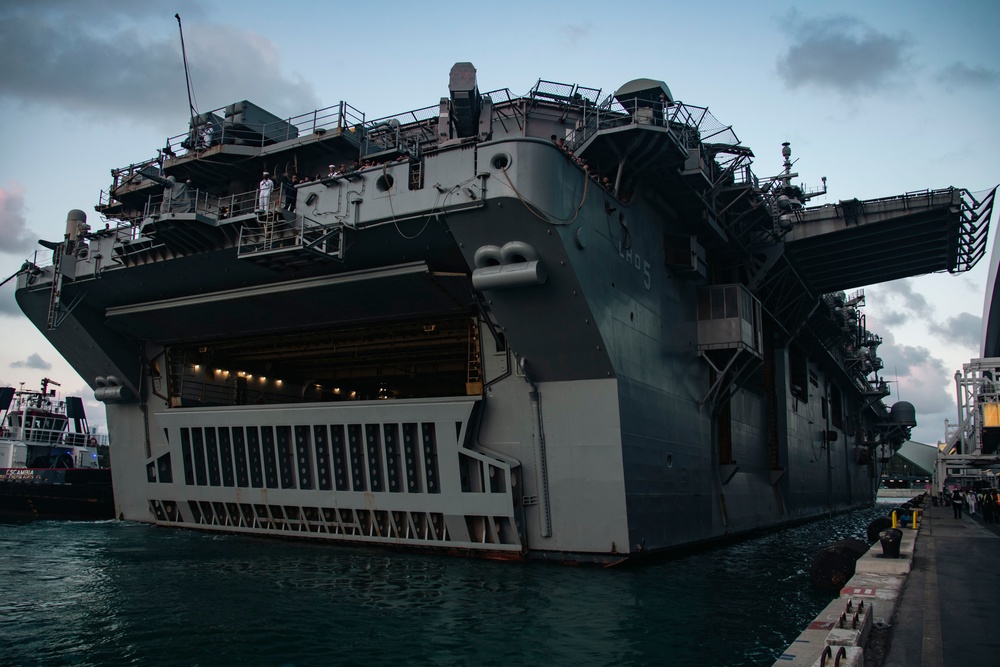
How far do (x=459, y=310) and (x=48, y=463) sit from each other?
29124mm

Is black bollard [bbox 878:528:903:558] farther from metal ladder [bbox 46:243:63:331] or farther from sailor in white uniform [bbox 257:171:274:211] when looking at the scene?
metal ladder [bbox 46:243:63:331]

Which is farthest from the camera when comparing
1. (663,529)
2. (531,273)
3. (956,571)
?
(663,529)

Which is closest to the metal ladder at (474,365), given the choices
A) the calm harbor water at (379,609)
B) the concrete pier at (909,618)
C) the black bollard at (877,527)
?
the calm harbor water at (379,609)

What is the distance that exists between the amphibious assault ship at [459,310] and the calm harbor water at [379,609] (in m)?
1.85

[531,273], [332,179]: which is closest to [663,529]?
[531,273]

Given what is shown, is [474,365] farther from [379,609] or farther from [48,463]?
[48,463]

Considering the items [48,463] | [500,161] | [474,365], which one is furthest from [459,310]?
[48,463]

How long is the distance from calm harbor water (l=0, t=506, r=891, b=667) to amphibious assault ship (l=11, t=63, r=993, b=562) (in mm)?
1855

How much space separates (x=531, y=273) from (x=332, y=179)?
474 cm

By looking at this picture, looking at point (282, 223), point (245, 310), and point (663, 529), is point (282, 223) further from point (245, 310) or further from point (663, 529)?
point (663, 529)

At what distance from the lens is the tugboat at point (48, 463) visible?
2572 centimetres

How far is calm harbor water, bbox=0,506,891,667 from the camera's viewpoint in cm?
840

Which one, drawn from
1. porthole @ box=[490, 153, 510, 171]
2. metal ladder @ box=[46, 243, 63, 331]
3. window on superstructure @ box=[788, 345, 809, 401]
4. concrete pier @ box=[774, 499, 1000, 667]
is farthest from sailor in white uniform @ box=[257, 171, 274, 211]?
window on superstructure @ box=[788, 345, 809, 401]

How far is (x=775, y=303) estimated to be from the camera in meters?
24.4
